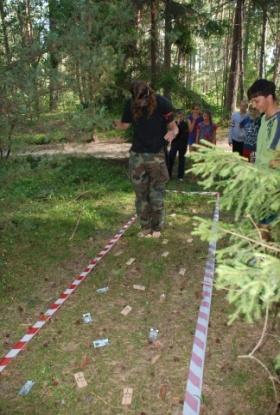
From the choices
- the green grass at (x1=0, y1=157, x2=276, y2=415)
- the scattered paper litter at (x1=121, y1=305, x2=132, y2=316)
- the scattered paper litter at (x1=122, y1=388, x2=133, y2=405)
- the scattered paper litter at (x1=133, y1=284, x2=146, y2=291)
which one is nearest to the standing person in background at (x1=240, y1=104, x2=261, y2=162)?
the green grass at (x1=0, y1=157, x2=276, y2=415)

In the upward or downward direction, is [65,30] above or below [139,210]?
above

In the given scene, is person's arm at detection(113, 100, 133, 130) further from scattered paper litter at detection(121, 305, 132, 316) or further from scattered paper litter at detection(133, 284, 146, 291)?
Result: scattered paper litter at detection(121, 305, 132, 316)

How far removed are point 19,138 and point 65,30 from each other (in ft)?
5.40

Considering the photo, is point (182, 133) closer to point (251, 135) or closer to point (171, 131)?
point (251, 135)

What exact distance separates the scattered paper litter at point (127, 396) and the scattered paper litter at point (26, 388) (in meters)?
0.86

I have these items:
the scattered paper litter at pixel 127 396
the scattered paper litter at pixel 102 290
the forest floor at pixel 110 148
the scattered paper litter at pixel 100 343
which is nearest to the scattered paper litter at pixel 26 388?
the scattered paper litter at pixel 100 343

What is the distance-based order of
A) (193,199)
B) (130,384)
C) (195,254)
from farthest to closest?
(193,199), (195,254), (130,384)

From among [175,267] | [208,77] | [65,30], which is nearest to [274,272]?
[175,267]

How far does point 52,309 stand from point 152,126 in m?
3.16

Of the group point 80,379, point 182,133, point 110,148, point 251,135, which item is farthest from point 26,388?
point 110,148

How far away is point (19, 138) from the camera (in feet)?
19.4

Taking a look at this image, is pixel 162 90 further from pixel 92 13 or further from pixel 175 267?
Result: pixel 175 267

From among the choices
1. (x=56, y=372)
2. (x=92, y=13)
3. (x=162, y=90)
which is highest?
(x=92, y=13)

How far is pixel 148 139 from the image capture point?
21.3 feet
